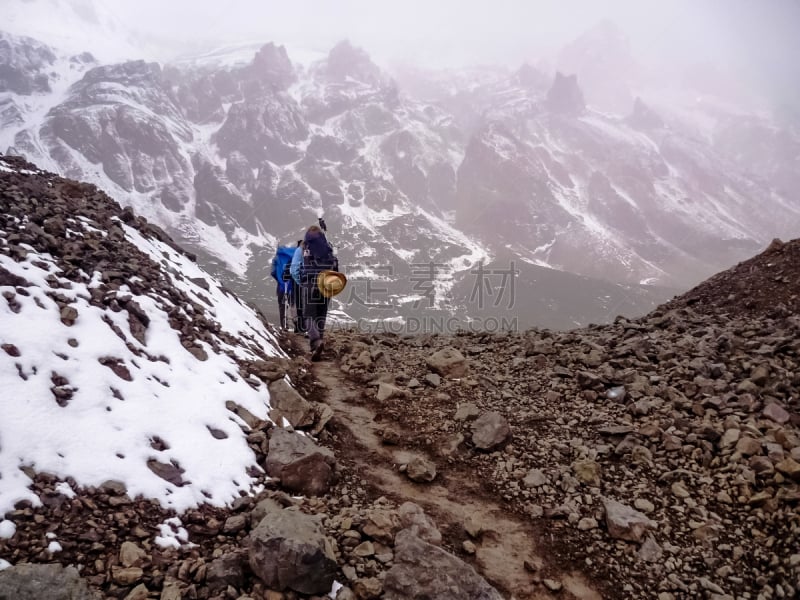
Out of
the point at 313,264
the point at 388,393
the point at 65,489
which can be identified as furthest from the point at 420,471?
the point at 313,264

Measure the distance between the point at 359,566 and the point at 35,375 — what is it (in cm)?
443

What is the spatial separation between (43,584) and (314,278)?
32.0 feet

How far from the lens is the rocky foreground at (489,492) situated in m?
4.66

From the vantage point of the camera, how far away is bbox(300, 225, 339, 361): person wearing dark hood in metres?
13.2

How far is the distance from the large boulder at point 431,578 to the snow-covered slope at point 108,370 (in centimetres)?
229

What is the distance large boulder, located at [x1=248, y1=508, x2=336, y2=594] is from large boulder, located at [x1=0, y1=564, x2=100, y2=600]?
4.54 ft

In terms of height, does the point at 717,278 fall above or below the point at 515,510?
above

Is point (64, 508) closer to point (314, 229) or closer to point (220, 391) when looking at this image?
point (220, 391)

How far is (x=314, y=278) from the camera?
13.2 m

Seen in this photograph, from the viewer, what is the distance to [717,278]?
50.6 ft

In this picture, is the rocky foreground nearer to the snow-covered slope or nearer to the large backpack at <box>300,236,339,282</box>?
the snow-covered slope

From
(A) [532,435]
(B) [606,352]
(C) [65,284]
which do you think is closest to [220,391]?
(C) [65,284]

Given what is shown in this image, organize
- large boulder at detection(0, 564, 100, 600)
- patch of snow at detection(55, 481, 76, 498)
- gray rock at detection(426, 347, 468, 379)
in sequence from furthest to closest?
gray rock at detection(426, 347, 468, 379)
patch of snow at detection(55, 481, 76, 498)
large boulder at detection(0, 564, 100, 600)

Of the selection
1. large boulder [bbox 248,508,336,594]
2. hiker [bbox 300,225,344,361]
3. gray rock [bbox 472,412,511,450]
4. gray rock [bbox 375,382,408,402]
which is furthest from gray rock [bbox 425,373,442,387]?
large boulder [bbox 248,508,336,594]
